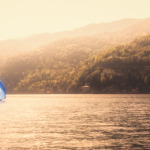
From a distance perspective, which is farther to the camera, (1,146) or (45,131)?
(45,131)

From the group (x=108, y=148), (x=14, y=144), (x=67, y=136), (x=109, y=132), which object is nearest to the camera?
(x=108, y=148)

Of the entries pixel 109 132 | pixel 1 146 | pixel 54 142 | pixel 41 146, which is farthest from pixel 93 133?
pixel 1 146

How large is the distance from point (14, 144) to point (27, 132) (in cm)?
1104

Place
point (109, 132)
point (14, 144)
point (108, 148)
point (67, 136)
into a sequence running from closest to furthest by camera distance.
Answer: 1. point (108, 148)
2. point (14, 144)
3. point (67, 136)
4. point (109, 132)

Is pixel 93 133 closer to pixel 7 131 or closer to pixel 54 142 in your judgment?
pixel 54 142

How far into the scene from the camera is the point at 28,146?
4212 cm

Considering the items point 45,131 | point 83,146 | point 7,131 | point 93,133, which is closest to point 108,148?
point 83,146

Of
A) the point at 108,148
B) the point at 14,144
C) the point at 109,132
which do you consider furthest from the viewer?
the point at 109,132

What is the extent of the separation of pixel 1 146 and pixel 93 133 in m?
16.5

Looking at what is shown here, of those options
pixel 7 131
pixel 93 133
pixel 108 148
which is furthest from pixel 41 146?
pixel 7 131

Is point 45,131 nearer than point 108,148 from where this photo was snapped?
No

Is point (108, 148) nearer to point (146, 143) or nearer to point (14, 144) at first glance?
point (146, 143)

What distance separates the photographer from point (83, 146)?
41625 millimetres

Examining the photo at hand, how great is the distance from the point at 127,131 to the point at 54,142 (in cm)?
1543
